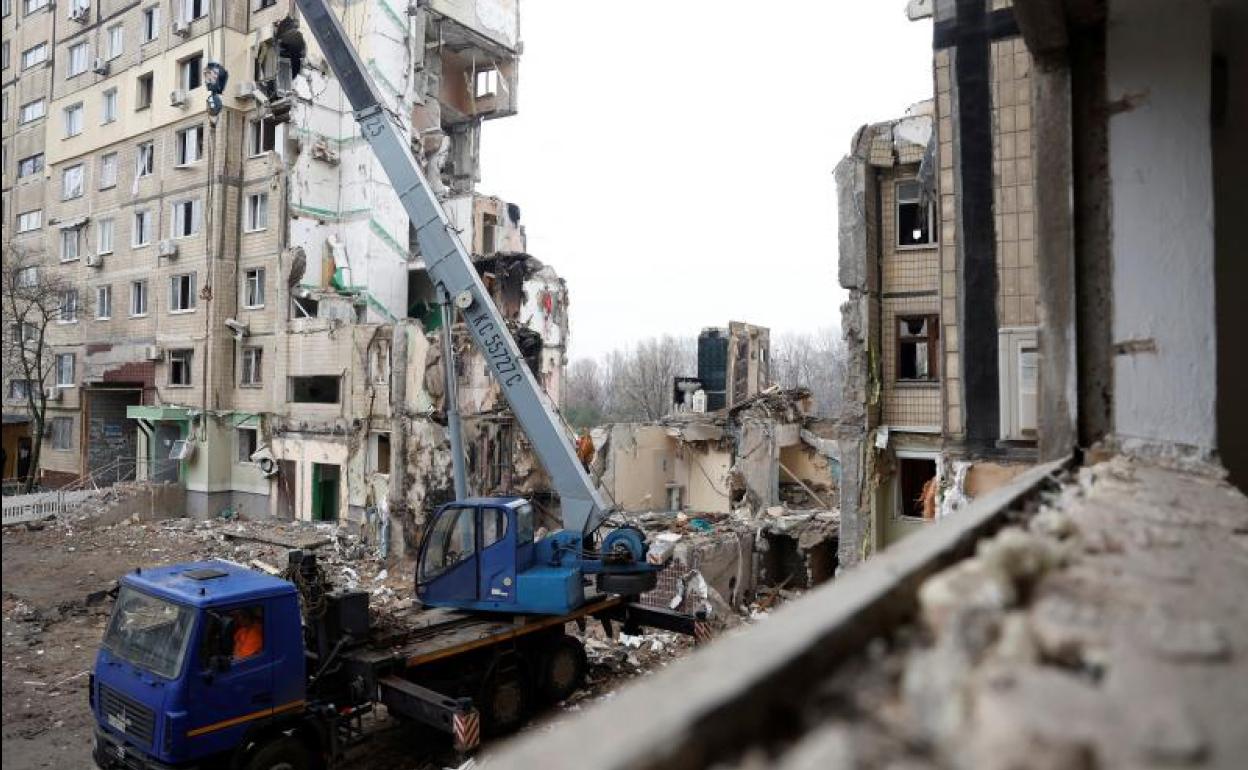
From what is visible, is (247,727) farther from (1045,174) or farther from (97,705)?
(1045,174)

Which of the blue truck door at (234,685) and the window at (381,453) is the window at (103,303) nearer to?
the window at (381,453)

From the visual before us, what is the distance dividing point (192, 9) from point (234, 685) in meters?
25.0

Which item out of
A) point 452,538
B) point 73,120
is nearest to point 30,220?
point 73,120

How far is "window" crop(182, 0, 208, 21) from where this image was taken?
24.4 meters

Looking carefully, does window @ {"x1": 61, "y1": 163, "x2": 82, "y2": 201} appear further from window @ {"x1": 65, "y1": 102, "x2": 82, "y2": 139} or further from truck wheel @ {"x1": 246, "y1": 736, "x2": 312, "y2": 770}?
truck wheel @ {"x1": 246, "y1": 736, "x2": 312, "y2": 770}

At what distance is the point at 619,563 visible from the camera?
10.7 metres

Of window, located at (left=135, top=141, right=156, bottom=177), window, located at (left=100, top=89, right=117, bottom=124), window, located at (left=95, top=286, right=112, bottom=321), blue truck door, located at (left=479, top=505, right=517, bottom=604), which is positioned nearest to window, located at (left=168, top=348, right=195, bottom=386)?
window, located at (left=95, top=286, right=112, bottom=321)

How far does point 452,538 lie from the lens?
999 cm

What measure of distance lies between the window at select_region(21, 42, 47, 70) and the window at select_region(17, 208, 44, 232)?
5062 millimetres

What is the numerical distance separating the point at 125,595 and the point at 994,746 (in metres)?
8.35

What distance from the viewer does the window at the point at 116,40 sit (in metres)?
26.3

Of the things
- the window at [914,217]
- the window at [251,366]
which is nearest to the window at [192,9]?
the window at [251,366]

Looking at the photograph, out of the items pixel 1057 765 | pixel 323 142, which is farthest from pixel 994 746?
pixel 323 142

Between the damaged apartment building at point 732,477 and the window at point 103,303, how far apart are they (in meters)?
17.5
